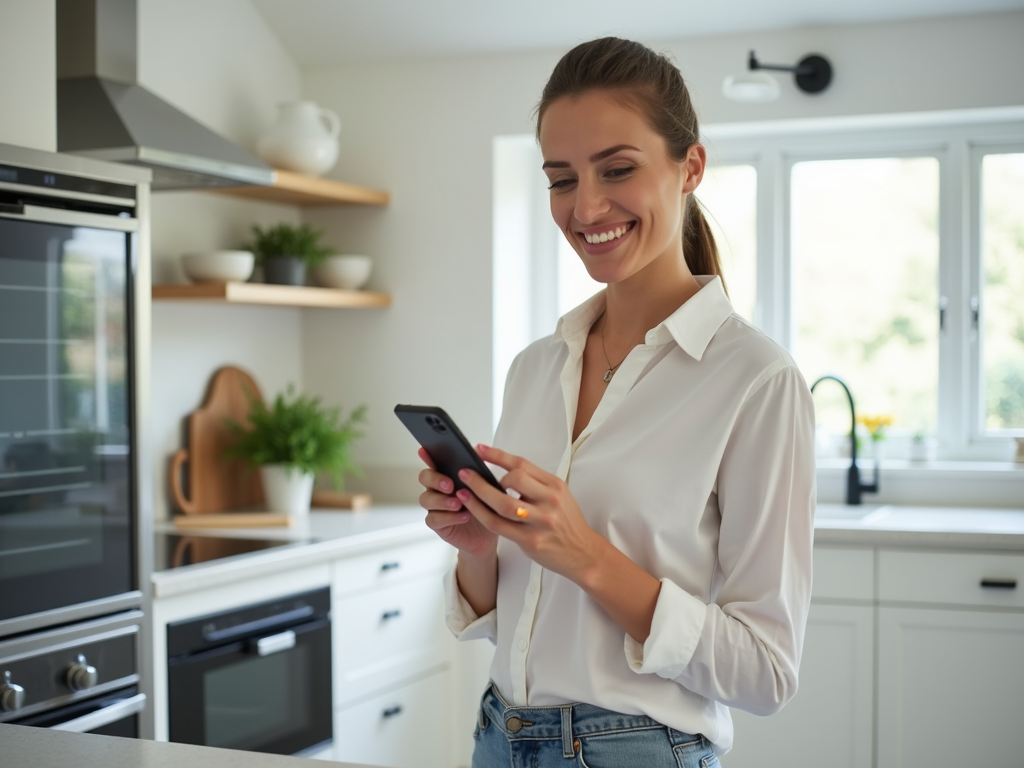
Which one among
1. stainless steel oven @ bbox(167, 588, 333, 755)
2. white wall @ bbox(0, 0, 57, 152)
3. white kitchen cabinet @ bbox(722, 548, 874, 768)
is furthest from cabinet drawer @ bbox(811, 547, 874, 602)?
white wall @ bbox(0, 0, 57, 152)

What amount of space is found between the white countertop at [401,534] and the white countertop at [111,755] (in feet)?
3.96

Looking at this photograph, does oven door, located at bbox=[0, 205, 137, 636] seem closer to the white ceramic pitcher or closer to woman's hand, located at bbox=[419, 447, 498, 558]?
woman's hand, located at bbox=[419, 447, 498, 558]

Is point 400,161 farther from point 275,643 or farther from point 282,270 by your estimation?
point 275,643

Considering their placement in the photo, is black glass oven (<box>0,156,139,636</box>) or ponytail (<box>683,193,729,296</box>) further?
black glass oven (<box>0,156,139,636</box>)

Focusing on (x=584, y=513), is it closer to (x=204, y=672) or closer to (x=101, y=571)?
(x=101, y=571)

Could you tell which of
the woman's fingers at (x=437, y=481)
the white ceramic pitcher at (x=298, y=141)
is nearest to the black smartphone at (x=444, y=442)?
the woman's fingers at (x=437, y=481)

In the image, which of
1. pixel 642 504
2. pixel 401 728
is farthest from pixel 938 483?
pixel 642 504

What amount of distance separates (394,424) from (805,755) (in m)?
1.62

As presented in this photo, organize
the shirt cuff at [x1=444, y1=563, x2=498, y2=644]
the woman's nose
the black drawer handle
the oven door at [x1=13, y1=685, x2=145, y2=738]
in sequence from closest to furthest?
1. the woman's nose
2. the shirt cuff at [x1=444, y1=563, x2=498, y2=644]
3. the oven door at [x1=13, y1=685, x2=145, y2=738]
4. the black drawer handle

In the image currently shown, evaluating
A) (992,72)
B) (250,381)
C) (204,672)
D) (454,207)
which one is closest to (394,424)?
(250,381)

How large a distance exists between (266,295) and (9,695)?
1468 mm

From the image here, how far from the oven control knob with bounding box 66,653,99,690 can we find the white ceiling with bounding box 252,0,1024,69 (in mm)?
2189

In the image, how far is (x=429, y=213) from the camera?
365 cm

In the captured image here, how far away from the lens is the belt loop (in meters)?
1.18
